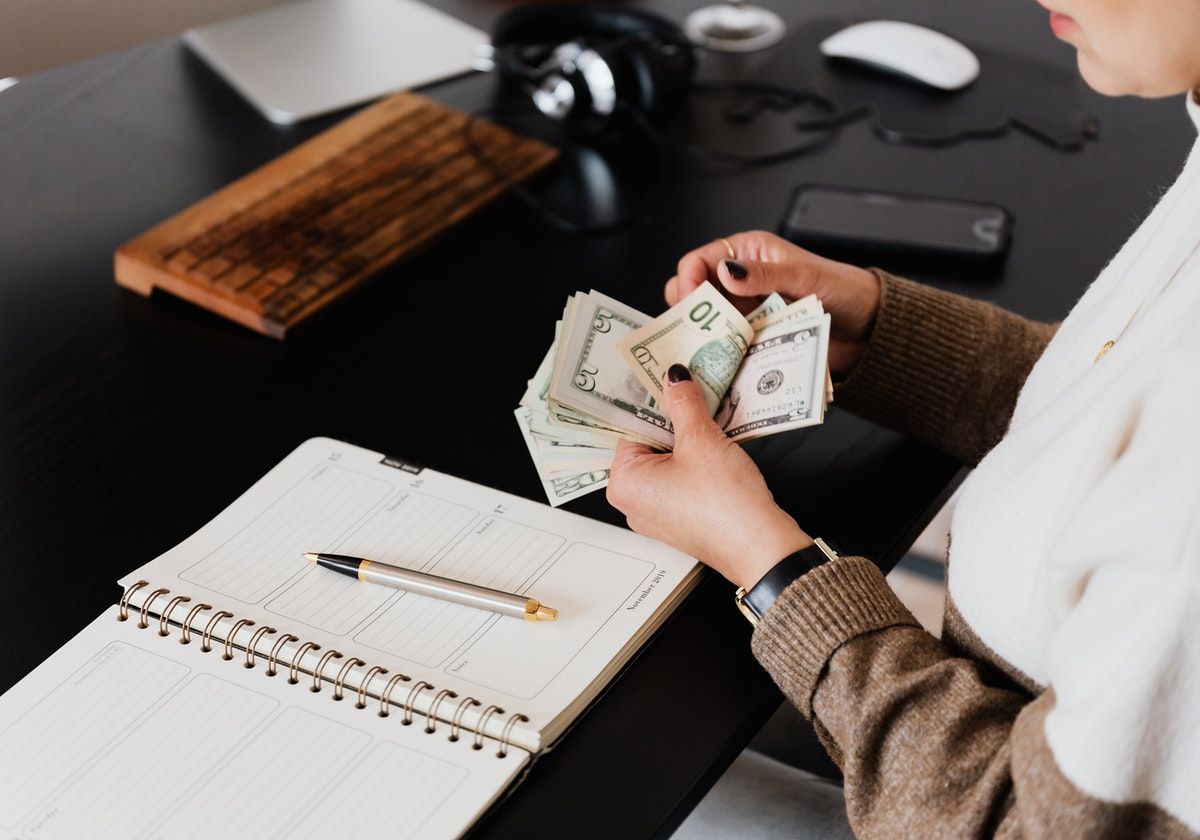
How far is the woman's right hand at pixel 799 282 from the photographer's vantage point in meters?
1.13

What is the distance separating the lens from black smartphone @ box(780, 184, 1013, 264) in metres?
1.31

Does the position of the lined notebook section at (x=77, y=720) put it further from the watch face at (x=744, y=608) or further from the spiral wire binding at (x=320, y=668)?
the watch face at (x=744, y=608)

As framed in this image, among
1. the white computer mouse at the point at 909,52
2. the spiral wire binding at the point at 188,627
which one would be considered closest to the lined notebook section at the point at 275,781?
the spiral wire binding at the point at 188,627

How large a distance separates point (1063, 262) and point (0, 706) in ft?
3.47

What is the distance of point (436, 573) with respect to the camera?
36.7 inches

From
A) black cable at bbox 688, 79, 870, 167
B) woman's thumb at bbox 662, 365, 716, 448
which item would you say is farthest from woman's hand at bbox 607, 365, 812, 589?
black cable at bbox 688, 79, 870, 167

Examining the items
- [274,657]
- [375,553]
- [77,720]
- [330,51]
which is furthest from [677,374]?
[330,51]

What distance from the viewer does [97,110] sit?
5.28 feet

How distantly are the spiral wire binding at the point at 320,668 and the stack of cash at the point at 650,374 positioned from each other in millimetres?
228

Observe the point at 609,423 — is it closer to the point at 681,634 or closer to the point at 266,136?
the point at 681,634

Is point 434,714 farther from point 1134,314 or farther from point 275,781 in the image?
point 1134,314

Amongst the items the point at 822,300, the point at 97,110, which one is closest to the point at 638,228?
the point at 822,300

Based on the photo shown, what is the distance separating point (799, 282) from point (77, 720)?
0.68 meters

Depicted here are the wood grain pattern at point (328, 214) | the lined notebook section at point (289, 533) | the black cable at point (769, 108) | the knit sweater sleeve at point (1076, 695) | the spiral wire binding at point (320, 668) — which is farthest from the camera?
the black cable at point (769, 108)
